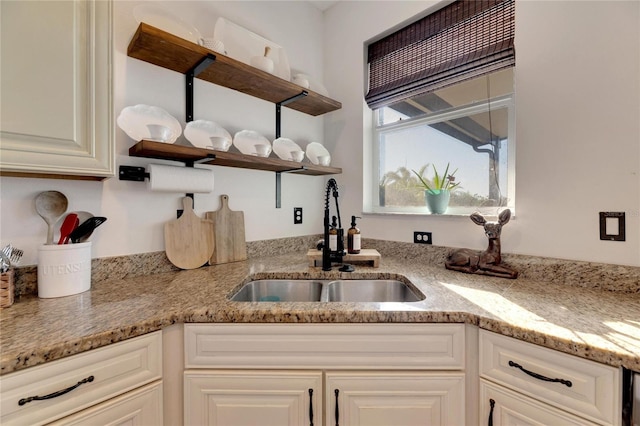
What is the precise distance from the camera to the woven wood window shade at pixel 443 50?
4.76 ft

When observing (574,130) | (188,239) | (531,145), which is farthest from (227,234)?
(574,130)

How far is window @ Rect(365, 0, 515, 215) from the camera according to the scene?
1508 millimetres

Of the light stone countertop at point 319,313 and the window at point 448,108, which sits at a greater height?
the window at point 448,108

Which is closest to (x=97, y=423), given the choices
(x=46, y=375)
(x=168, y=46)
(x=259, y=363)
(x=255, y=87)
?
(x=46, y=375)

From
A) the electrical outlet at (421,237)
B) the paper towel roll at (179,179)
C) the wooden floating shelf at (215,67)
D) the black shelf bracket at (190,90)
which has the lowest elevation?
the electrical outlet at (421,237)

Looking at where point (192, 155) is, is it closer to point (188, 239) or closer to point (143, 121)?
point (143, 121)

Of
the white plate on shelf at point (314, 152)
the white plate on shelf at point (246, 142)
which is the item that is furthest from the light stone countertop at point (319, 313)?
the white plate on shelf at point (314, 152)

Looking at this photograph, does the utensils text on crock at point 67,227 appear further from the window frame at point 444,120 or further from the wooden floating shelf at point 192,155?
the window frame at point 444,120

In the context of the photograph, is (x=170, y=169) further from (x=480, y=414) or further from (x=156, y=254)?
(x=480, y=414)

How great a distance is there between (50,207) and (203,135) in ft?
2.30

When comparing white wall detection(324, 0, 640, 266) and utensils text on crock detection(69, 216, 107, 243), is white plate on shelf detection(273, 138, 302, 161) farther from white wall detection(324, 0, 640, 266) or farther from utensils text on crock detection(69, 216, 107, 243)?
white wall detection(324, 0, 640, 266)

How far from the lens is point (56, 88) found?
2.97 ft

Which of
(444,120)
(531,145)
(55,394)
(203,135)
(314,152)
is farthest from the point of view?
(314,152)

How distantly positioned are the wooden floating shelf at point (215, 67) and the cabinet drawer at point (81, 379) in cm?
122
